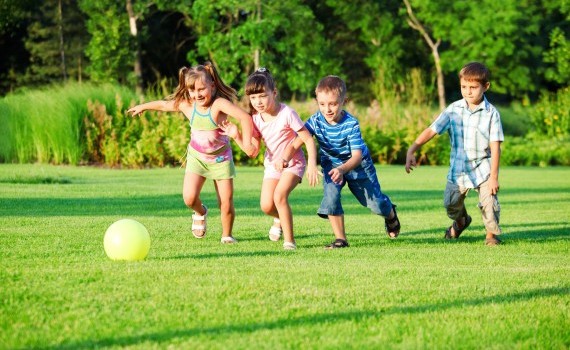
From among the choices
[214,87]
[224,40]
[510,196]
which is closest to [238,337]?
[214,87]

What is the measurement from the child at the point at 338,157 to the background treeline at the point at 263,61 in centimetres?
1369

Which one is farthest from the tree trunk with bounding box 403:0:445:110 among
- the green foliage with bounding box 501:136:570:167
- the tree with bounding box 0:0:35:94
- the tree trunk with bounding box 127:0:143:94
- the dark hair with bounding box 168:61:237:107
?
the dark hair with bounding box 168:61:237:107

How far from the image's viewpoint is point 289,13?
39375 mm

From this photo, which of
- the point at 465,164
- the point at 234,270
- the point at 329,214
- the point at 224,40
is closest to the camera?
the point at 234,270

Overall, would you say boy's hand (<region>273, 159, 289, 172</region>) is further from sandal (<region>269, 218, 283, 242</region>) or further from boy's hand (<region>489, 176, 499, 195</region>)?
boy's hand (<region>489, 176, 499, 195</region>)

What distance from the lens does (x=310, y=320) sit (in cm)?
512

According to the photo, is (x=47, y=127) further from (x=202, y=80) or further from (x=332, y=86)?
(x=332, y=86)

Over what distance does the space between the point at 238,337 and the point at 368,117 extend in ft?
71.1

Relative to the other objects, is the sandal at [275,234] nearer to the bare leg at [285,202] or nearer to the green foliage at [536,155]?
the bare leg at [285,202]

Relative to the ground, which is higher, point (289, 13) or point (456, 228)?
point (289, 13)

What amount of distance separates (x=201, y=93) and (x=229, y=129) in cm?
51

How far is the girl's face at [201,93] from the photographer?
898 cm

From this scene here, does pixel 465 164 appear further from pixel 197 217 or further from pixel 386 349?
pixel 386 349

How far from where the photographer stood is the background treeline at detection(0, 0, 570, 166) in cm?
2281
